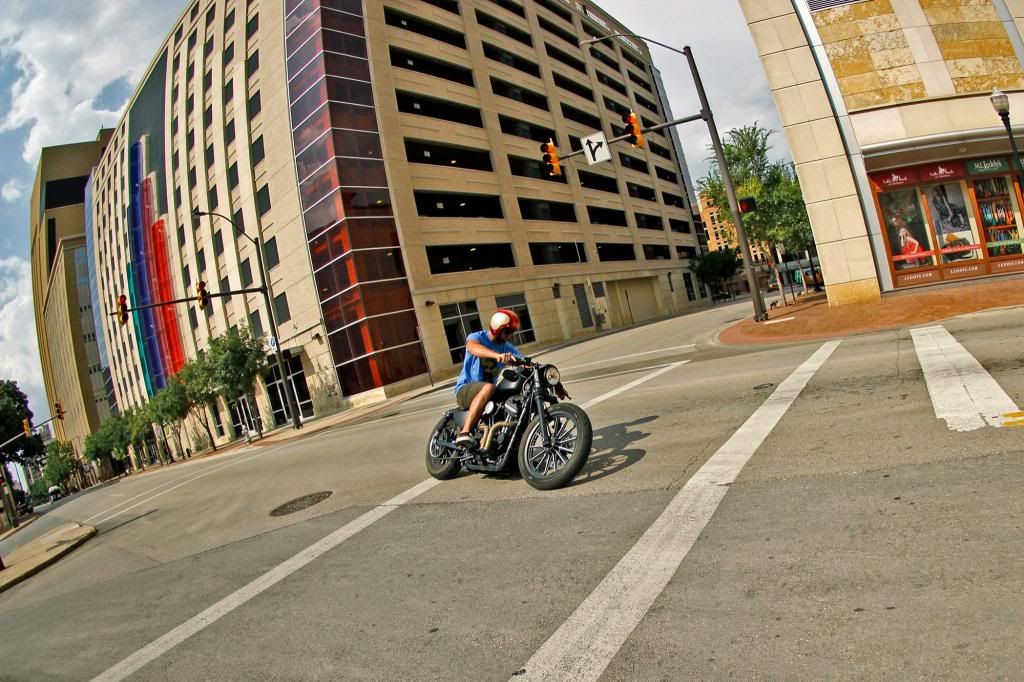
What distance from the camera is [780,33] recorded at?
54.1 ft

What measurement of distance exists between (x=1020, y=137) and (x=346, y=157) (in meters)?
26.4

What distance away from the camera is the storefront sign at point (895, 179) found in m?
16.0

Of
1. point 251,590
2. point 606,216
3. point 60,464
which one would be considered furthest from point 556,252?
point 60,464

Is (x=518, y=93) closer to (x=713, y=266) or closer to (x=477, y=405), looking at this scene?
(x=713, y=266)

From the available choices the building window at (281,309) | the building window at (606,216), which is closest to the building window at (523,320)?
the building window at (606,216)

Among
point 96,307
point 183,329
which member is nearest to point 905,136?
point 183,329

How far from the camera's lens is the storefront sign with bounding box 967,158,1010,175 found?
53.4 feet

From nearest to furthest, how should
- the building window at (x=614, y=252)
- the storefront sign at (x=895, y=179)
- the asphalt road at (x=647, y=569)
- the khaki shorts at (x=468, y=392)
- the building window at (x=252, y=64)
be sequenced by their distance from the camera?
1. the asphalt road at (x=647, y=569)
2. the khaki shorts at (x=468, y=392)
3. the storefront sign at (x=895, y=179)
4. the building window at (x=252, y=64)
5. the building window at (x=614, y=252)

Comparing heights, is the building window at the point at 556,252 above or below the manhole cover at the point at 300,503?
above

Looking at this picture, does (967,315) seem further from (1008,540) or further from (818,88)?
(1008,540)

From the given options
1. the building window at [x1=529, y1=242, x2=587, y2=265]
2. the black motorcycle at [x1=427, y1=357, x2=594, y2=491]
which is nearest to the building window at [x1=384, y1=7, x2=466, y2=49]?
the building window at [x1=529, y1=242, x2=587, y2=265]

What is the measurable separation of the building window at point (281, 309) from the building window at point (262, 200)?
16.5 ft

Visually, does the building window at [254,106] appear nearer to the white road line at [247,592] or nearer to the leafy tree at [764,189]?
the leafy tree at [764,189]

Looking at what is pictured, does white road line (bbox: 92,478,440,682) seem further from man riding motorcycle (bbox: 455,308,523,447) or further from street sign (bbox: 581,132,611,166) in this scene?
street sign (bbox: 581,132,611,166)
